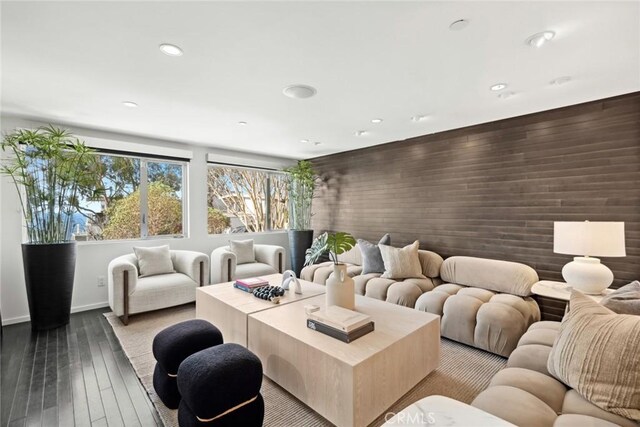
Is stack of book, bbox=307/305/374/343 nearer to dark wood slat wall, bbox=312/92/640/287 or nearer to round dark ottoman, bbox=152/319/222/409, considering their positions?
round dark ottoman, bbox=152/319/222/409

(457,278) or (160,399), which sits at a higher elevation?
(457,278)

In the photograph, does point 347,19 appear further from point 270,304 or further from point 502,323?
point 502,323

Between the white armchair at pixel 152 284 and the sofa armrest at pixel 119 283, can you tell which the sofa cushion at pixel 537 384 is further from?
the sofa armrest at pixel 119 283

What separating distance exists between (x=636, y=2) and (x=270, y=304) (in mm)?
2947

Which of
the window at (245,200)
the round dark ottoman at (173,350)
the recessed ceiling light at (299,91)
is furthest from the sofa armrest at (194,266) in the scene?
the recessed ceiling light at (299,91)

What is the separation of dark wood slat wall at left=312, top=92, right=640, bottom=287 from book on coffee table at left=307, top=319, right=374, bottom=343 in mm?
2371

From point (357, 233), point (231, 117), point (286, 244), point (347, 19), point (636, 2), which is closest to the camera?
point (636, 2)

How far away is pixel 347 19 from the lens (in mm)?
1608

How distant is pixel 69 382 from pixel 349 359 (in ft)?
7.00

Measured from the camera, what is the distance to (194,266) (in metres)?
3.81

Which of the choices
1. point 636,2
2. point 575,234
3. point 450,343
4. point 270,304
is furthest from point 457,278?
point 636,2

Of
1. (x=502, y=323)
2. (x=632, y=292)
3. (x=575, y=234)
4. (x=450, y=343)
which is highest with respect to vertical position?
(x=575, y=234)

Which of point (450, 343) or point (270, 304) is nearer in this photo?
point (270, 304)

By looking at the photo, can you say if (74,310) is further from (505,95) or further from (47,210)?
(505,95)
